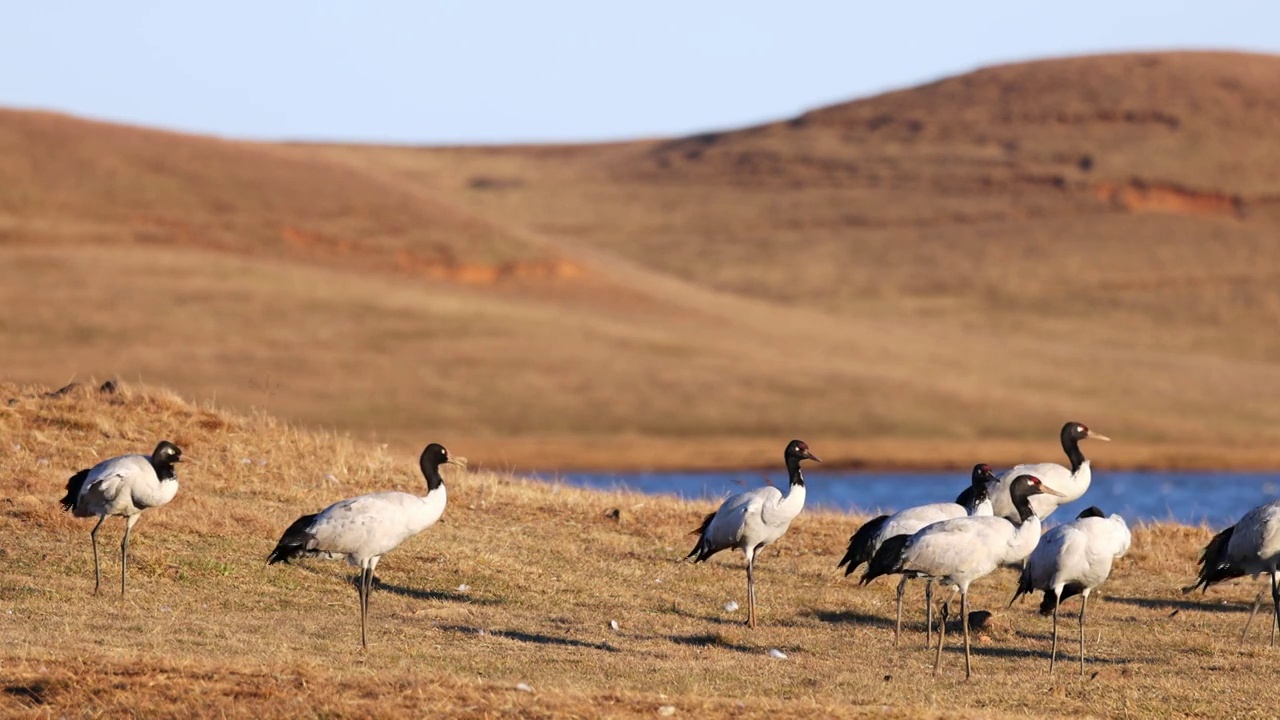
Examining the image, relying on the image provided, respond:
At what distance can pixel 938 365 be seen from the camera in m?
73.9

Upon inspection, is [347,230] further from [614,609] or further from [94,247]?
[614,609]

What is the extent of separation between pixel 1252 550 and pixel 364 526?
8347 mm

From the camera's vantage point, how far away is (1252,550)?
54.7ft

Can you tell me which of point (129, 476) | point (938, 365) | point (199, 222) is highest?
point (199, 222)

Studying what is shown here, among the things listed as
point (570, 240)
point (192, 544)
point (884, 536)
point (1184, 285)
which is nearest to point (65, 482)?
point (192, 544)

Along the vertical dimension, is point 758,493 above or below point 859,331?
below

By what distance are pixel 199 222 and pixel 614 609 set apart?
65.8 meters

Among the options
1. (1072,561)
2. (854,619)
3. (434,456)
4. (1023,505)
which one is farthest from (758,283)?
(1072,561)

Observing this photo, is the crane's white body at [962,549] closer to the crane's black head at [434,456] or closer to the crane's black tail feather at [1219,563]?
the crane's black tail feather at [1219,563]

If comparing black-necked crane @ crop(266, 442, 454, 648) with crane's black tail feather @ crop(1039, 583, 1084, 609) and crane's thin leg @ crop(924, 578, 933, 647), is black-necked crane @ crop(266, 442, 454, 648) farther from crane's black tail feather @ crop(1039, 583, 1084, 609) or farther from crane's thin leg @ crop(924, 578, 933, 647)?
crane's black tail feather @ crop(1039, 583, 1084, 609)

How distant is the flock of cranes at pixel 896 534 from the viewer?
1512 cm

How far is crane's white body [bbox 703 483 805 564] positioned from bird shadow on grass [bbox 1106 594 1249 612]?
4739 mm

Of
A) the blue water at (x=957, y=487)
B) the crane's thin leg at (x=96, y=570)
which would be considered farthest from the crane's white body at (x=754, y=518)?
the blue water at (x=957, y=487)

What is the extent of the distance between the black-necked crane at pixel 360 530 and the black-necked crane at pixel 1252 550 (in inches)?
296
